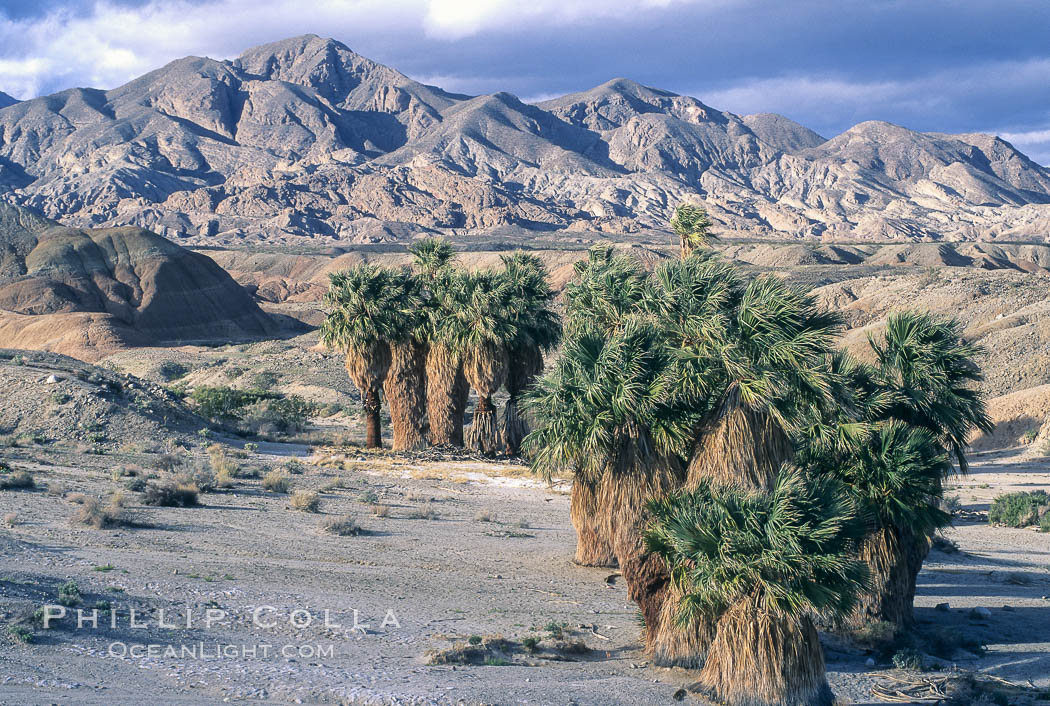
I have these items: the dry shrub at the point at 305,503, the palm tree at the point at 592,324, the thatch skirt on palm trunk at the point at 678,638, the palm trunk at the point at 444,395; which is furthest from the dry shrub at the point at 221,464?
the thatch skirt on palm trunk at the point at 678,638

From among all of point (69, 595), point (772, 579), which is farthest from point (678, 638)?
point (69, 595)

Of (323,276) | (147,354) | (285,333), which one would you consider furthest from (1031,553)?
(323,276)

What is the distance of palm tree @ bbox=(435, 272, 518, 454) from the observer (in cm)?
2805

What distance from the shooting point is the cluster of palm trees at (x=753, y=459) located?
1012 cm

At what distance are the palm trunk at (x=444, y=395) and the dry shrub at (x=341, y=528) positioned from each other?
467 inches

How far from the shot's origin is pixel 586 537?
16141mm

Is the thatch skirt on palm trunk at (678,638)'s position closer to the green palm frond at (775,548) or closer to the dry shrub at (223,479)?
the green palm frond at (775,548)

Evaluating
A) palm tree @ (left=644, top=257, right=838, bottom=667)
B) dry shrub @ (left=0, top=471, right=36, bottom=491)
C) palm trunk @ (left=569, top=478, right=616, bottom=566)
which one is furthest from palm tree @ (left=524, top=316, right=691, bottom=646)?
dry shrub @ (left=0, top=471, right=36, bottom=491)

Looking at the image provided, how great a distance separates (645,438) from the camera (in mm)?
11836

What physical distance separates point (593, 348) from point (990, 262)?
114654mm

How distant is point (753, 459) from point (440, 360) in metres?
19.3

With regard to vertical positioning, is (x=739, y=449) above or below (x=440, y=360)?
below

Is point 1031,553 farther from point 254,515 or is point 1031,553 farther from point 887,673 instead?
point 254,515

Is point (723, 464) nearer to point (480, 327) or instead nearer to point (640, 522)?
point (640, 522)
